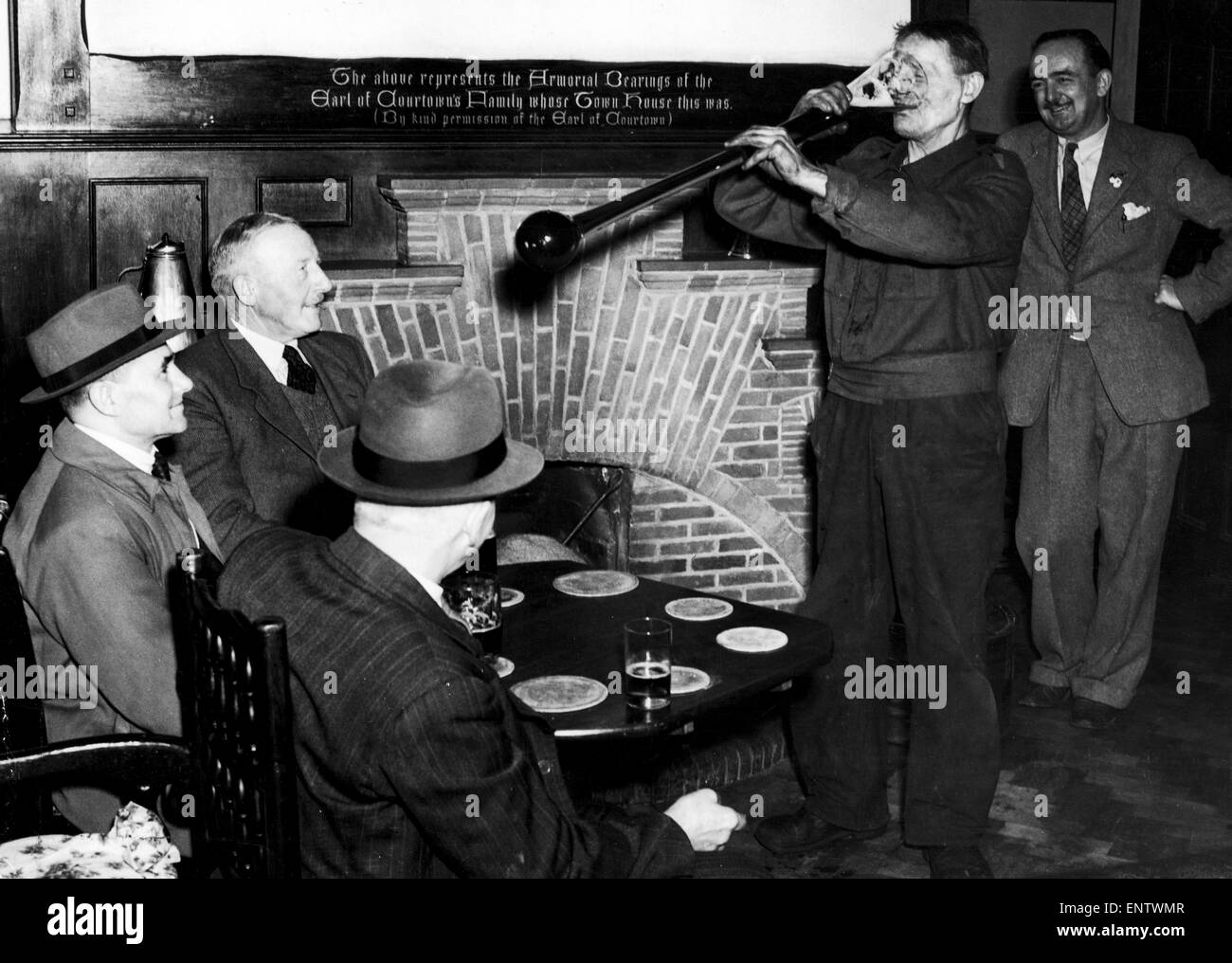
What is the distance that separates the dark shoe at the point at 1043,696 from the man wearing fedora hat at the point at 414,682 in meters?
2.80

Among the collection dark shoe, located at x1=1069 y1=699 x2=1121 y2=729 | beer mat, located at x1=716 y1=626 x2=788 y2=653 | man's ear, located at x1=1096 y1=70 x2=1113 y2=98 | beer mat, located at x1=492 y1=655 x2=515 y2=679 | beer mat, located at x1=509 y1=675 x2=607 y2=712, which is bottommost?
dark shoe, located at x1=1069 y1=699 x2=1121 y2=729

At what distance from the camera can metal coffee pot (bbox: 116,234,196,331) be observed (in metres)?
4.12

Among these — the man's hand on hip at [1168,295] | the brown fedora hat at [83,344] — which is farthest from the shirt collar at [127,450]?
the man's hand on hip at [1168,295]

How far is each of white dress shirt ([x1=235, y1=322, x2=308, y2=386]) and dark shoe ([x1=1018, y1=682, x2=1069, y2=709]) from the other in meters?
2.88

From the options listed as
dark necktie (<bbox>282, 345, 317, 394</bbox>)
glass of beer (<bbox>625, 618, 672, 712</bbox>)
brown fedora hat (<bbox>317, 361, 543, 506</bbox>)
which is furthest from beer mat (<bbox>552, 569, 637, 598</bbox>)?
brown fedora hat (<bbox>317, 361, 543, 506</bbox>)

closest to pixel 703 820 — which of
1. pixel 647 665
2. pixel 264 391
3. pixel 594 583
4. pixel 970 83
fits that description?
pixel 647 665

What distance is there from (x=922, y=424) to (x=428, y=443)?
180 cm

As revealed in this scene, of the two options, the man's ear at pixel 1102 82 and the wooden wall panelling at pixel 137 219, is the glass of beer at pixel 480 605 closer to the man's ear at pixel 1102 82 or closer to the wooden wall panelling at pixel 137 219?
the wooden wall panelling at pixel 137 219

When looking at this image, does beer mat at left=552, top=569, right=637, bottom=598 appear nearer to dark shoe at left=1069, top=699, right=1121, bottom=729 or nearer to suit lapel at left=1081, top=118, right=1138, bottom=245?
dark shoe at left=1069, top=699, right=1121, bottom=729

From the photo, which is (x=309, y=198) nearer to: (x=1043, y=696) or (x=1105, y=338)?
(x=1105, y=338)

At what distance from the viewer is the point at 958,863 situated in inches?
149

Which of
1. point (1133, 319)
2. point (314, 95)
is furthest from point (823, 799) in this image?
point (314, 95)

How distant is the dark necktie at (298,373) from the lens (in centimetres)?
387

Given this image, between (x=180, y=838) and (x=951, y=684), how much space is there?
6.71ft
